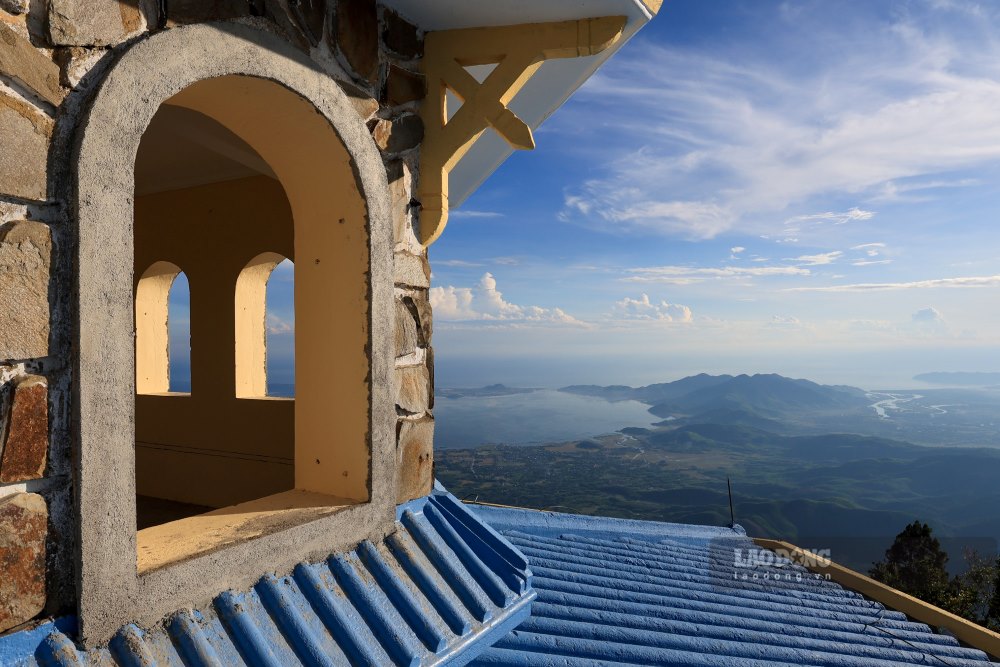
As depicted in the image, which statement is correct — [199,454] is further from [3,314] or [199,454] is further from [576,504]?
[576,504]

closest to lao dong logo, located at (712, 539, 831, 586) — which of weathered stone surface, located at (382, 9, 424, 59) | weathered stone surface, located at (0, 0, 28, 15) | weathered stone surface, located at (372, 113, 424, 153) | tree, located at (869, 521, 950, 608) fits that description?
weathered stone surface, located at (372, 113, 424, 153)

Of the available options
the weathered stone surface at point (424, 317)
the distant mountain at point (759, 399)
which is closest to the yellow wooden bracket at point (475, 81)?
the weathered stone surface at point (424, 317)

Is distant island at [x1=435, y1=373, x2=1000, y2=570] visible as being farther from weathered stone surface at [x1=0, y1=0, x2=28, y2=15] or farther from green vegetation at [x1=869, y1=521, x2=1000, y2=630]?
weathered stone surface at [x1=0, y1=0, x2=28, y2=15]

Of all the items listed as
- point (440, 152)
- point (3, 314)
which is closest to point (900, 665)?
point (440, 152)

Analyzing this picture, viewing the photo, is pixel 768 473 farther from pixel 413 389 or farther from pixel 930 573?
pixel 413 389

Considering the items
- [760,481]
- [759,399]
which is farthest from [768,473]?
[759,399]

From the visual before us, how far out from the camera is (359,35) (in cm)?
251

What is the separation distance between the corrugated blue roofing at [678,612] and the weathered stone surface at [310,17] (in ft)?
7.34

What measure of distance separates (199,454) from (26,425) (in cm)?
353

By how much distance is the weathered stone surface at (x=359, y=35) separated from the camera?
2.43 metres

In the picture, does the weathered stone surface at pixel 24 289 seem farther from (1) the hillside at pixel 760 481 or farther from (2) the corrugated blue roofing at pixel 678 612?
(1) the hillside at pixel 760 481

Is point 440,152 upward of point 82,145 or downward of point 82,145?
upward

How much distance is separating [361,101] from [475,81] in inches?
20.9

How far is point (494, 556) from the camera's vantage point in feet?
9.43
